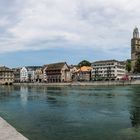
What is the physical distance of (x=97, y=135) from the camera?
29.1 meters

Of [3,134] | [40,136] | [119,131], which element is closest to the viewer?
[3,134]

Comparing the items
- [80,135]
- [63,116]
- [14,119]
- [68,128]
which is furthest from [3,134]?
[63,116]

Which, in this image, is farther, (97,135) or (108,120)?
(108,120)

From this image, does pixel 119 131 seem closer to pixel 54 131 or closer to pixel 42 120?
pixel 54 131

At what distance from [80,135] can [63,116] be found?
12849 mm

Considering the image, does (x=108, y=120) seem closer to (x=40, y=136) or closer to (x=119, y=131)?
(x=119, y=131)

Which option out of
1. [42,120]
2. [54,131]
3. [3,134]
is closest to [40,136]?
[54,131]

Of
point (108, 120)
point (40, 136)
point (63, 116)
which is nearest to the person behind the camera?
point (40, 136)

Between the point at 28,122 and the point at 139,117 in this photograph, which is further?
the point at 139,117

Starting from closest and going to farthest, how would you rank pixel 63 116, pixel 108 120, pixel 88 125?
pixel 88 125
pixel 108 120
pixel 63 116

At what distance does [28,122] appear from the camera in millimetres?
36344

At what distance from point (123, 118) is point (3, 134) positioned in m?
19.5

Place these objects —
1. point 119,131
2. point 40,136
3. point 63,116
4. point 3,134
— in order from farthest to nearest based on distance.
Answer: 1. point 63,116
2. point 119,131
3. point 40,136
4. point 3,134

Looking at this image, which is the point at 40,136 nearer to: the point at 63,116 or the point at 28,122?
the point at 28,122
